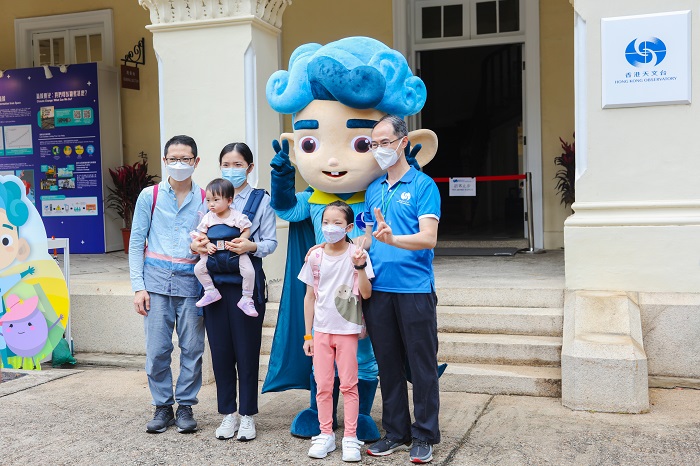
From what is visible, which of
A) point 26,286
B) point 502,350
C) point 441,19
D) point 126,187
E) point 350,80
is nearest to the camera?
point 350,80

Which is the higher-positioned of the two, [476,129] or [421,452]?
[476,129]

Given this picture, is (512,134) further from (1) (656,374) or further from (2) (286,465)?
(2) (286,465)

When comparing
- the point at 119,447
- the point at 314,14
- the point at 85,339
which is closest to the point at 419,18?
the point at 314,14

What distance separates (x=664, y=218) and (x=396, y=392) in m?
2.79

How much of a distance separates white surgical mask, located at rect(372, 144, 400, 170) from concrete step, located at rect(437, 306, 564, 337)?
91.2 inches

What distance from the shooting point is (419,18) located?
34.0ft

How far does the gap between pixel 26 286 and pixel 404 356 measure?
3.46 meters

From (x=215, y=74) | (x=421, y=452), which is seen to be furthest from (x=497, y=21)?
(x=421, y=452)

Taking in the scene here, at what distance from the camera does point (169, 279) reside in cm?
471

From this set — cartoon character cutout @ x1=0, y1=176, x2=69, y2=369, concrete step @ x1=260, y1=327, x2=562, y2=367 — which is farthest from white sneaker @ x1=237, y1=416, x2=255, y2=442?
cartoon character cutout @ x1=0, y1=176, x2=69, y2=369

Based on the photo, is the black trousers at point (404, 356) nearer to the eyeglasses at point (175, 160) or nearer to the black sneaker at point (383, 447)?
the black sneaker at point (383, 447)

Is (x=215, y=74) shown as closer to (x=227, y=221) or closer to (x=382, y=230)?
(x=227, y=221)

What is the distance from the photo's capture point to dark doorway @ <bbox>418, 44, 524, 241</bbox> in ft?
38.2

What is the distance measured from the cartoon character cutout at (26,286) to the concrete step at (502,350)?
10.0 ft
